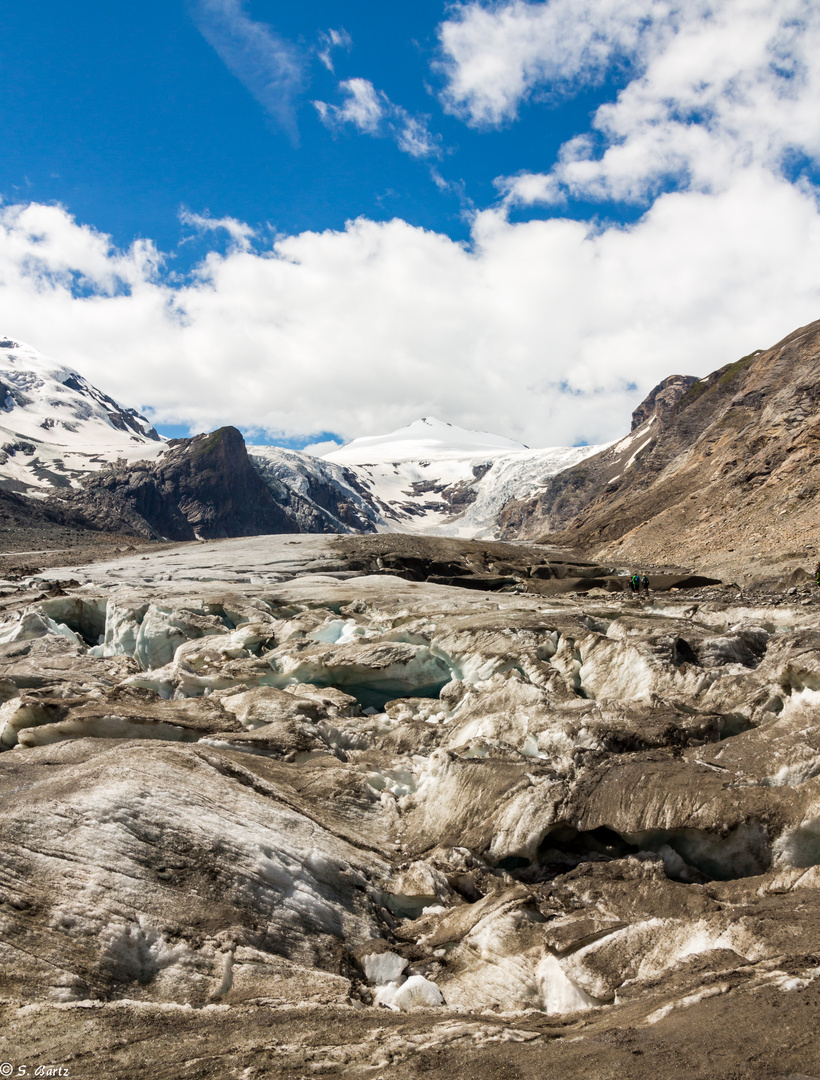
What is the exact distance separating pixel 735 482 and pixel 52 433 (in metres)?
156

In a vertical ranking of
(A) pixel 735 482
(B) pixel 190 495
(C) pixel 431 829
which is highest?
(B) pixel 190 495

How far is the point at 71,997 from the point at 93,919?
32.8 inches

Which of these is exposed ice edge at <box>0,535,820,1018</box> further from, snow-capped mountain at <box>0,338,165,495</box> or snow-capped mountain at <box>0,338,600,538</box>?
snow-capped mountain at <box>0,338,165,495</box>

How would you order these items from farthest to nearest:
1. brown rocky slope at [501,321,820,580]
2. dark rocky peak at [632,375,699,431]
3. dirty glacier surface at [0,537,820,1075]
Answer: dark rocky peak at [632,375,699,431] < brown rocky slope at [501,321,820,580] < dirty glacier surface at [0,537,820,1075]

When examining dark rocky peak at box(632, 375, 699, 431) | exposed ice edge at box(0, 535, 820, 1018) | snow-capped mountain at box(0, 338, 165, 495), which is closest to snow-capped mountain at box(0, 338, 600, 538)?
snow-capped mountain at box(0, 338, 165, 495)

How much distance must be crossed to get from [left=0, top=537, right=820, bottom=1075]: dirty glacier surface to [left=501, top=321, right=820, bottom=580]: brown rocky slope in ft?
73.3

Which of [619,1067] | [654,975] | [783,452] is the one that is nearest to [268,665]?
[654,975]

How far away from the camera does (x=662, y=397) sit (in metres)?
135

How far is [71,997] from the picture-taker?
596 cm

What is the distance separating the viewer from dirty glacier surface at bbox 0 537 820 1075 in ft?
22.1
